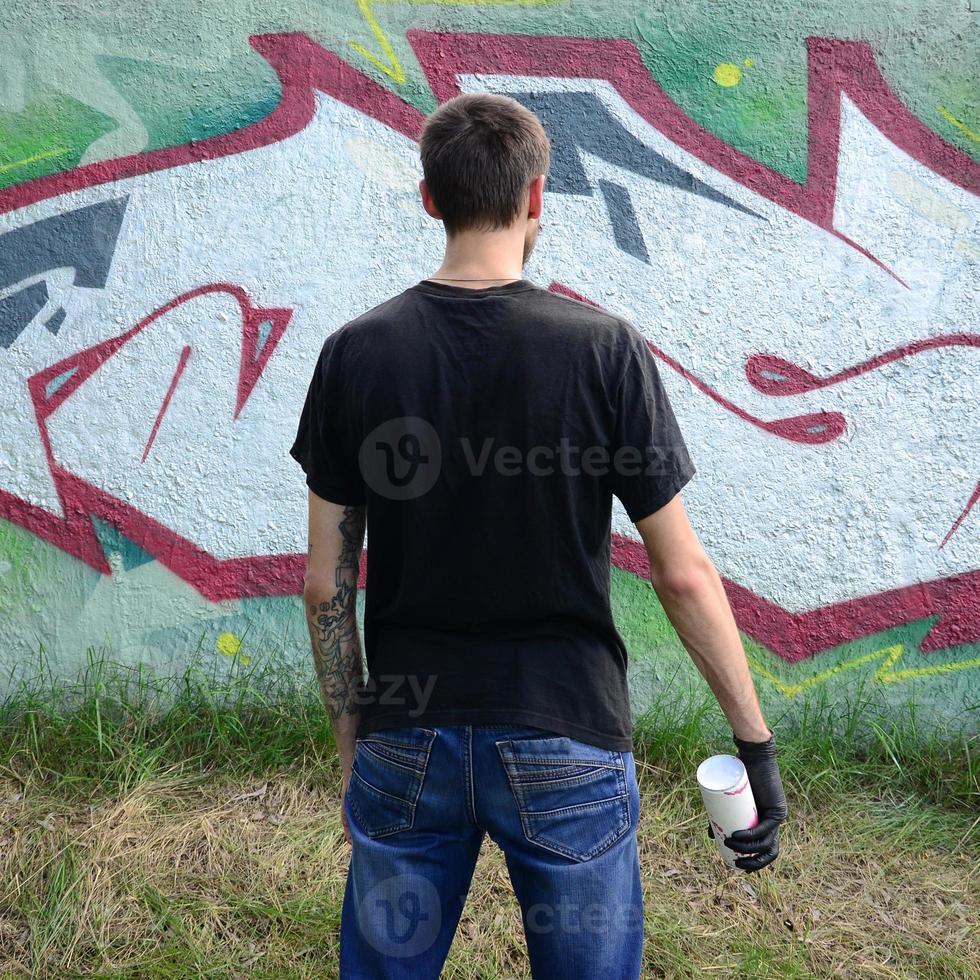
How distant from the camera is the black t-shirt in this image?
1.37 meters

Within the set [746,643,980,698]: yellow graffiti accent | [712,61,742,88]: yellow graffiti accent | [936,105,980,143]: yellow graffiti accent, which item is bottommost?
[746,643,980,698]: yellow graffiti accent

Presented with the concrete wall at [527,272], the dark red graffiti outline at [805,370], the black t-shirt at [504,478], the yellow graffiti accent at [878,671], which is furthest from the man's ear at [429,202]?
the yellow graffiti accent at [878,671]

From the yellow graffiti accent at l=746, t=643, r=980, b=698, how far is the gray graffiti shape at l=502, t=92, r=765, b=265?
4.59 feet

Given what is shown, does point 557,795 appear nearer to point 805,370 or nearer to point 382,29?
point 805,370

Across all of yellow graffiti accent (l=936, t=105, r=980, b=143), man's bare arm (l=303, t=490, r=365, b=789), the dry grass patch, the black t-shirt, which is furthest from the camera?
yellow graffiti accent (l=936, t=105, r=980, b=143)

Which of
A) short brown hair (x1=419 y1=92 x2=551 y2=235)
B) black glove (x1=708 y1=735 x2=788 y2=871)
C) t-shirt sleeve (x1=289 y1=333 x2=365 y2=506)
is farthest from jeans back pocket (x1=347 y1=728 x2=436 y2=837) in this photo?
short brown hair (x1=419 y1=92 x2=551 y2=235)

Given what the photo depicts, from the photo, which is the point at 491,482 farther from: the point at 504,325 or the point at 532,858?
the point at 532,858

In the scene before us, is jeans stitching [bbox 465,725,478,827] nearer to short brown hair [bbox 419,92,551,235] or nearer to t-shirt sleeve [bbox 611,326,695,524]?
t-shirt sleeve [bbox 611,326,695,524]

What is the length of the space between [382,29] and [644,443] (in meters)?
2.19

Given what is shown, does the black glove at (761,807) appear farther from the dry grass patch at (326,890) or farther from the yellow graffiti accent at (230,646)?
the yellow graffiti accent at (230,646)

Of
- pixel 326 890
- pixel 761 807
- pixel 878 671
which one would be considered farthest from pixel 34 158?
pixel 878 671

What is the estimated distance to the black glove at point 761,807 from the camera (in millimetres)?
1557

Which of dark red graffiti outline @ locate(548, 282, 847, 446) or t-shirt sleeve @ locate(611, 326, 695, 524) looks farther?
dark red graffiti outline @ locate(548, 282, 847, 446)

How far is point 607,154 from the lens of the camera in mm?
3002
